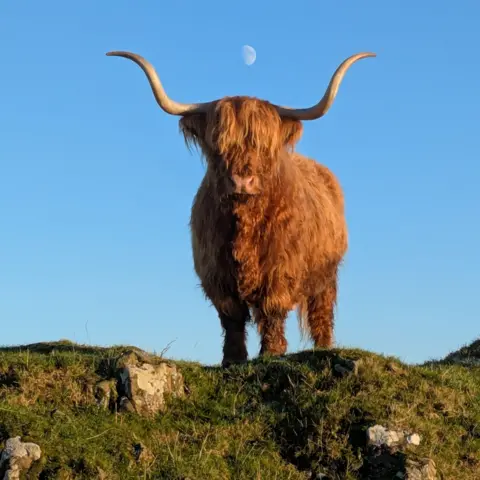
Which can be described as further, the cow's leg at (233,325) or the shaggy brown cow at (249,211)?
the cow's leg at (233,325)

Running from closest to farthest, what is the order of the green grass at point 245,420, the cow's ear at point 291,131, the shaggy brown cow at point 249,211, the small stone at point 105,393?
the green grass at point 245,420 → the small stone at point 105,393 → the shaggy brown cow at point 249,211 → the cow's ear at point 291,131

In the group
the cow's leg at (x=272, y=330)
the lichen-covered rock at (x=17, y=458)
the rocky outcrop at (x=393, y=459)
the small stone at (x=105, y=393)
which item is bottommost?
the lichen-covered rock at (x=17, y=458)

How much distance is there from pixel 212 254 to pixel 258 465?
3.33 meters

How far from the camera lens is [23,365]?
642cm

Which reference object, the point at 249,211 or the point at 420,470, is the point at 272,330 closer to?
the point at 249,211

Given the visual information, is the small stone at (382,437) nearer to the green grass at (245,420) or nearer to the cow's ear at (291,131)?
the green grass at (245,420)

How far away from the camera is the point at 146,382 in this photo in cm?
629

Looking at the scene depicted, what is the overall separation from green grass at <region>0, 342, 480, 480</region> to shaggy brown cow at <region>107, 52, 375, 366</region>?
1778mm

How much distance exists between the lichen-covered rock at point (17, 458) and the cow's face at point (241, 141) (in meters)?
3.51

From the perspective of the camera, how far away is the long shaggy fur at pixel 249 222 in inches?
335

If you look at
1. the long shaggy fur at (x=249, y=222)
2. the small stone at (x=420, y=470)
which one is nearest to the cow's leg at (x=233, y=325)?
the long shaggy fur at (x=249, y=222)

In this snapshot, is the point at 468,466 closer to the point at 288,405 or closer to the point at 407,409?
the point at 407,409

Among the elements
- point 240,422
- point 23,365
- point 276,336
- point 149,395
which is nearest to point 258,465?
point 240,422

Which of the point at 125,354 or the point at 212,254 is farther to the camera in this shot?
the point at 212,254
